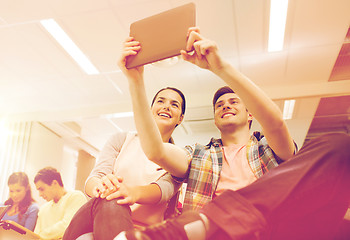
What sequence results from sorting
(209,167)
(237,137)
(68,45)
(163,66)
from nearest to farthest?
(209,167), (237,137), (68,45), (163,66)

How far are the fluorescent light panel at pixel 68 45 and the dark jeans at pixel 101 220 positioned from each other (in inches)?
103

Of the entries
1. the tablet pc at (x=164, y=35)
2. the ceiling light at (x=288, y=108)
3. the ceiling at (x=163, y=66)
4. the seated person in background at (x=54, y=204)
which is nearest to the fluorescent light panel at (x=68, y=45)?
the ceiling at (x=163, y=66)

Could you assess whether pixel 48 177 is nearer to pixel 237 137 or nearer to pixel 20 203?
pixel 20 203

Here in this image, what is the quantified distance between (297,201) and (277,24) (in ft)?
8.95

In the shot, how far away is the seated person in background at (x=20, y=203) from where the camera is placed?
2.92 m

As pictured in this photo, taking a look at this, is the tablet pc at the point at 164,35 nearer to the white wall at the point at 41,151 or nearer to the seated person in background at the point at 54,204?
the seated person in background at the point at 54,204

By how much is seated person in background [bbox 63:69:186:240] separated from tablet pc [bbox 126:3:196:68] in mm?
69

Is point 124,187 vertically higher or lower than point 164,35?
lower

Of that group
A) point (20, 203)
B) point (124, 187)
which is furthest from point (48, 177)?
point (124, 187)

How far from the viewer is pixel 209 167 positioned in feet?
4.06

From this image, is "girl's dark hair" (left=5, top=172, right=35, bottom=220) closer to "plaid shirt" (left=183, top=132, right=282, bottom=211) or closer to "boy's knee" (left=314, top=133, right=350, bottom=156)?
"plaid shirt" (left=183, top=132, right=282, bottom=211)

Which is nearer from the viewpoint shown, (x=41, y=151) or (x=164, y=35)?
(x=164, y=35)

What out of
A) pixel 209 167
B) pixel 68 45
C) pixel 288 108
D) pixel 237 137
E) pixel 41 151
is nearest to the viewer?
pixel 209 167

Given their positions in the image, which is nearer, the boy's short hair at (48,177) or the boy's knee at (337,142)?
the boy's knee at (337,142)
